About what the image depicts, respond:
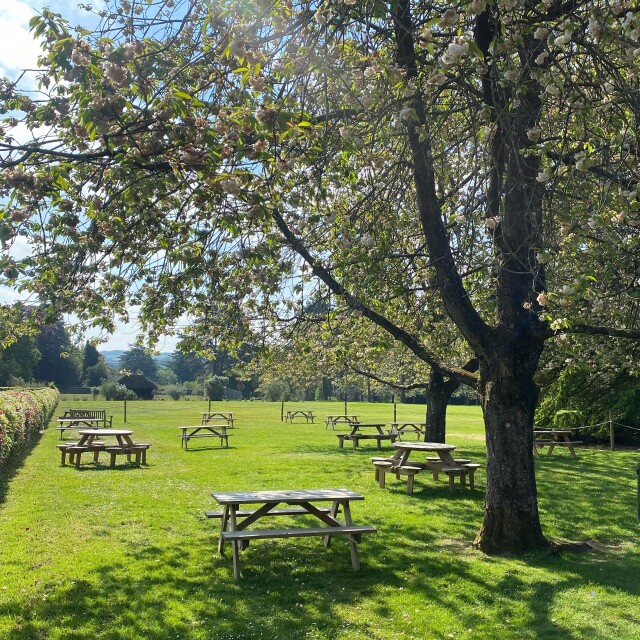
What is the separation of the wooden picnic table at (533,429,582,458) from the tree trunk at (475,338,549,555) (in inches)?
465

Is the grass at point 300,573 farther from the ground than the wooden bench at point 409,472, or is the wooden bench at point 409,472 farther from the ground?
the wooden bench at point 409,472

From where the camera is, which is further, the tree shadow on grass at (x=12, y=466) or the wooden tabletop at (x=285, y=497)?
the tree shadow on grass at (x=12, y=466)

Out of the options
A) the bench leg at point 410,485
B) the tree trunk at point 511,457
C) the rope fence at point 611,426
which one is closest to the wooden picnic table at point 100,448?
the bench leg at point 410,485

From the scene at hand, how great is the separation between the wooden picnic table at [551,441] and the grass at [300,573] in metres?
6.30

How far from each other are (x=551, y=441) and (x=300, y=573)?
14.1m

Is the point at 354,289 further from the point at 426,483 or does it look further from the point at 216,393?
the point at 216,393

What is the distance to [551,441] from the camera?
1923 centimetres

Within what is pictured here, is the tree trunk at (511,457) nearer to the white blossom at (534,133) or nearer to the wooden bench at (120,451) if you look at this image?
the white blossom at (534,133)

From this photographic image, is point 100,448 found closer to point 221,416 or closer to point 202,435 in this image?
point 202,435

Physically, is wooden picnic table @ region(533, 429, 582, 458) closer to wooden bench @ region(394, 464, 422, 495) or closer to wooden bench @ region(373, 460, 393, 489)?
wooden bench @ region(373, 460, 393, 489)

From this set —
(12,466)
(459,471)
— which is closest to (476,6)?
(459,471)

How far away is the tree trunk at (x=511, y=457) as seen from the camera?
7.74m

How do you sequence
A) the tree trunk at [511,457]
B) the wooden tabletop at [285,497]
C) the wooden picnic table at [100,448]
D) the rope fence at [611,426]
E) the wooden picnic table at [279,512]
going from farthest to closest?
the rope fence at [611,426] → the wooden picnic table at [100,448] → the tree trunk at [511,457] → the wooden tabletop at [285,497] → the wooden picnic table at [279,512]

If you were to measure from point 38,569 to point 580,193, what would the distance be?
7153mm
